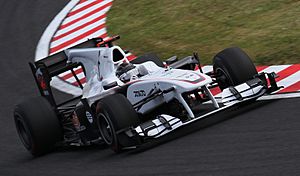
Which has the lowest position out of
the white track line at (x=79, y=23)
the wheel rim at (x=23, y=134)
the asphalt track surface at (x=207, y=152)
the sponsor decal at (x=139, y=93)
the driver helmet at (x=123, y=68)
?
the asphalt track surface at (x=207, y=152)

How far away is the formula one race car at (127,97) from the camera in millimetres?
10555

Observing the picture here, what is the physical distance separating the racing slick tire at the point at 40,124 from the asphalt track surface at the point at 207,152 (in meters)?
0.22

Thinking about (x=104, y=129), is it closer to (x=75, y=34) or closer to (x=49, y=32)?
(x=75, y=34)

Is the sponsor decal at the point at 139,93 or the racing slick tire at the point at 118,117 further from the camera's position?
the sponsor decal at the point at 139,93

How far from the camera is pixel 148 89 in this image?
36.2 ft

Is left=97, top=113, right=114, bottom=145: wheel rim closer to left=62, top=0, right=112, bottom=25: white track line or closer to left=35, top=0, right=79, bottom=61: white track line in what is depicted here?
left=35, top=0, right=79, bottom=61: white track line

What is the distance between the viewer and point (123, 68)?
11.7m

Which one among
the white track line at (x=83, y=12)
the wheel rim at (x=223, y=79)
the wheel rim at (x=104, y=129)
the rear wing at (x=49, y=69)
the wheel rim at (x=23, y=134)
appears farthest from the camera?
the white track line at (x=83, y=12)

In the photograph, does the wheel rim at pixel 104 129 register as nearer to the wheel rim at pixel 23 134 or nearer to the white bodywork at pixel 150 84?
the white bodywork at pixel 150 84

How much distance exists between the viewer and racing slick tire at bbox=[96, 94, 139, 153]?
412 inches

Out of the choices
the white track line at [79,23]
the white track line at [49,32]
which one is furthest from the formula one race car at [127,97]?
the white track line at [79,23]

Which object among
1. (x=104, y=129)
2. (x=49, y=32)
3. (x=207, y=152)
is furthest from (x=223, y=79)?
(x=49, y=32)

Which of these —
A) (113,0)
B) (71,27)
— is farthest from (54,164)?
(113,0)

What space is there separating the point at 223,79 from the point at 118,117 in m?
1.95
